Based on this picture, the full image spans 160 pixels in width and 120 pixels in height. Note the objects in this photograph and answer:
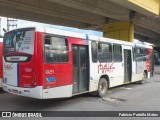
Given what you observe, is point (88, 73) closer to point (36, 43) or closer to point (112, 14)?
point (36, 43)

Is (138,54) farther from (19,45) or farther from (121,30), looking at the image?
(19,45)

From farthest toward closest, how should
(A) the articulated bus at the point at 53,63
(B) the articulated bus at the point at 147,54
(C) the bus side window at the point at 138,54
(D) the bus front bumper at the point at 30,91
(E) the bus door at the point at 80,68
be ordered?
(B) the articulated bus at the point at 147,54 < (C) the bus side window at the point at 138,54 < (E) the bus door at the point at 80,68 < (A) the articulated bus at the point at 53,63 < (D) the bus front bumper at the point at 30,91

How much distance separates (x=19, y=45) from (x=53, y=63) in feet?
4.37

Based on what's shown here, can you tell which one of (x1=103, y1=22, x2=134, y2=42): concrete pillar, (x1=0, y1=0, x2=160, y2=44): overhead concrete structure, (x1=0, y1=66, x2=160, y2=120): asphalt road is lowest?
(x1=0, y1=66, x2=160, y2=120): asphalt road

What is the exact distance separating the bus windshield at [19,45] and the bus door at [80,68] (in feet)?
6.18

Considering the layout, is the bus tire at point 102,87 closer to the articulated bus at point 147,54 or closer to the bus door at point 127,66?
the bus door at point 127,66

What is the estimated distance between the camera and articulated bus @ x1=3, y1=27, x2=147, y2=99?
7027 millimetres

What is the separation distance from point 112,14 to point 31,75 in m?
13.0

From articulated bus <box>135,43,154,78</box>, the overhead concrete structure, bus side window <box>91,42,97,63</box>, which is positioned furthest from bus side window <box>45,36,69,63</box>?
articulated bus <box>135,43,154,78</box>

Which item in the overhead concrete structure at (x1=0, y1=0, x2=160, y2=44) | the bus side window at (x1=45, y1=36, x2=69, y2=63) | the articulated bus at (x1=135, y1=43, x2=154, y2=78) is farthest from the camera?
the overhead concrete structure at (x1=0, y1=0, x2=160, y2=44)

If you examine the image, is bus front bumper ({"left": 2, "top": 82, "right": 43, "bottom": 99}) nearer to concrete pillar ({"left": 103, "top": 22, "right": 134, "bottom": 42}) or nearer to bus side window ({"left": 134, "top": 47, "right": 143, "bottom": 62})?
bus side window ({"left": 134, "top": 47, "right": 143, "bottom": 62})

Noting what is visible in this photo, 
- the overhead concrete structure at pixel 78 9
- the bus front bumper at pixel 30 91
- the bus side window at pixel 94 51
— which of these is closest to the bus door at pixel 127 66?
the bus side window at pixel 94 51

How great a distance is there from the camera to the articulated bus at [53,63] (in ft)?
23.1

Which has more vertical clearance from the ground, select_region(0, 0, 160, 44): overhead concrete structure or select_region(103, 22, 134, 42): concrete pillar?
select_region(0, 0, 160, 44): overhead concrete structure
